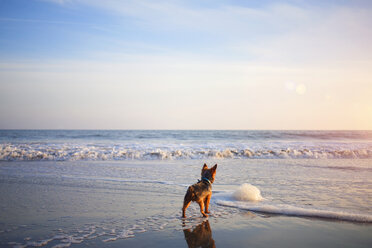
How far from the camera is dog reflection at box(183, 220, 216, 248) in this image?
12.3 feet

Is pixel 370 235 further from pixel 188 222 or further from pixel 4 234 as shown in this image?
pixel 4 234

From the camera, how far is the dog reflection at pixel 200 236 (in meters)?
3.76

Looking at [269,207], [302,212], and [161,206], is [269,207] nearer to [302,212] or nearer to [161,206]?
[302,212]

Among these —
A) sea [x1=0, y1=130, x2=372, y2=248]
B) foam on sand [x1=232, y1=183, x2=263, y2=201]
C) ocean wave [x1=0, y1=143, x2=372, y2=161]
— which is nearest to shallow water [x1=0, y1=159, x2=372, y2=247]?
sea [x1=0, y1=130, x2=372, y2=248]

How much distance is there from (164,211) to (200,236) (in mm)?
1407

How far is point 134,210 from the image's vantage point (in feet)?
17.5

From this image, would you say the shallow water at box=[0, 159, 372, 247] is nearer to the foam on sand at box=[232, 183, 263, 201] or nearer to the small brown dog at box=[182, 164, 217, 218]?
the foam on sand at box=[232, 183, 263, 201]

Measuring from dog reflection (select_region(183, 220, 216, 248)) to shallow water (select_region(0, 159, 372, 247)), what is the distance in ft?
0.33

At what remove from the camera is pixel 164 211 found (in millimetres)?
5270

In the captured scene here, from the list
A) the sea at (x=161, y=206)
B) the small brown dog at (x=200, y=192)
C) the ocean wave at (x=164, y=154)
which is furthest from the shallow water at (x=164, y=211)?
the ocean wave at (x=164, y=154)

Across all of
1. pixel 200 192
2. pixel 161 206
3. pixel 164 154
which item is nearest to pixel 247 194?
pixel 200 192

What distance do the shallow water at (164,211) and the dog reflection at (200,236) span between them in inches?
4.0

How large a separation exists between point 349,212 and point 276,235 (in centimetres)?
202

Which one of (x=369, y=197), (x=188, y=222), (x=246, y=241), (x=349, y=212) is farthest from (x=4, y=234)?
(x=369, y=197)
